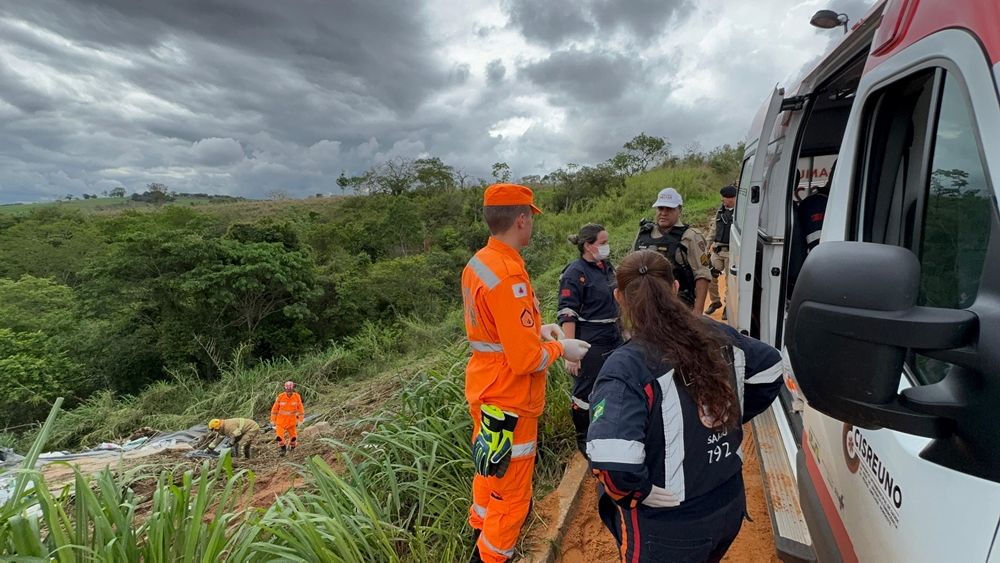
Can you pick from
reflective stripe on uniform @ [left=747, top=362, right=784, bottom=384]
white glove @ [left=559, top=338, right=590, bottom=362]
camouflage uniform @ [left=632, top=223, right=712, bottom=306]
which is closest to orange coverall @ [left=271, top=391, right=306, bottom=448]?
camouflage uniform @ [left=632, top=223, right=712, bottom=306]

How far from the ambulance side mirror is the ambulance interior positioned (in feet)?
6.94

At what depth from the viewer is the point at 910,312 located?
2.27ft

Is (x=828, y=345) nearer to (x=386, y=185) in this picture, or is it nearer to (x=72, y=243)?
(x=72, y=243)

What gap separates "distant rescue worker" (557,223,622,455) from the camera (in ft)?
10.4

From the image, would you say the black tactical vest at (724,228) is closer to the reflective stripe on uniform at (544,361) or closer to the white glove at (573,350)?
the white glove at (573,350)

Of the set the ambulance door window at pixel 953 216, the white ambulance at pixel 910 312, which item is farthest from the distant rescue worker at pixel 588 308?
the ambulance door window at pixel 953 216

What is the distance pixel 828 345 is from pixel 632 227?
50.7 ft

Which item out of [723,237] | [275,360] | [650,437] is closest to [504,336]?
[650,437]

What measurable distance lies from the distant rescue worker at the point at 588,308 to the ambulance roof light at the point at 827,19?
149cm

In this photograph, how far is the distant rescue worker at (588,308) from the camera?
10.4 ft

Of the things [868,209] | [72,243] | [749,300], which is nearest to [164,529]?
[868,209]

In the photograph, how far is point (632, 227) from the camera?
1563cm

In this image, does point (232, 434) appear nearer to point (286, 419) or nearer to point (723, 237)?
point (286, 419)

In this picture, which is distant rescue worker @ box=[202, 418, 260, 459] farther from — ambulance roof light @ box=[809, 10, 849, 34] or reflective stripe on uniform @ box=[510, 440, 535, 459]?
ambulance roof light @ box=[809, 10, 849, 34]
